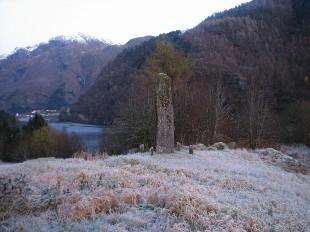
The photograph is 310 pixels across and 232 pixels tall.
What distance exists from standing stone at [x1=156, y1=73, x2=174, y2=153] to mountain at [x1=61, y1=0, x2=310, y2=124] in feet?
203

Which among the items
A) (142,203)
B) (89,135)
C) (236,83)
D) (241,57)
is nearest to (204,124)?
(142,203)

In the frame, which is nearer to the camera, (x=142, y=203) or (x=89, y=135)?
(x=142, y=203)

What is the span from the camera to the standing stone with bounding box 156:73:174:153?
23234 millimetres

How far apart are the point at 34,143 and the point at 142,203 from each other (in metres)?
71.4

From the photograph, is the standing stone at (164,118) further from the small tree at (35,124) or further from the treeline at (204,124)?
the small tree at (35,124)

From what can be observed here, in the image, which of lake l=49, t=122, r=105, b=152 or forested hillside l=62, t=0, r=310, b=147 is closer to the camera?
forested hillside l=62, t=0, r=310, b=147

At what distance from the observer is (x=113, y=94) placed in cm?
15800

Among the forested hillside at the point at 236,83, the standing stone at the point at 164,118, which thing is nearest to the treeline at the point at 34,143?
the forested hillside at the point at 236,83

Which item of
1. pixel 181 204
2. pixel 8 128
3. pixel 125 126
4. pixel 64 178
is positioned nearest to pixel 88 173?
pixel 64 178

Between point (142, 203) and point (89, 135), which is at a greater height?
point (142, 203)

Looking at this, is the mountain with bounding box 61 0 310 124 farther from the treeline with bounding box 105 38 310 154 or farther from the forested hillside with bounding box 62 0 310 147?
the treeline with bounding box 105 38 310 154

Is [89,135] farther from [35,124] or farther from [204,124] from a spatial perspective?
[204,124]

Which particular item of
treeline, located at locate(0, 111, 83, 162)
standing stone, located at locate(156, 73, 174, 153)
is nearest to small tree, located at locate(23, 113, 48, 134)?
treeline, located at locate(0, 111, 83, 162)

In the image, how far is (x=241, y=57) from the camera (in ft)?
464
